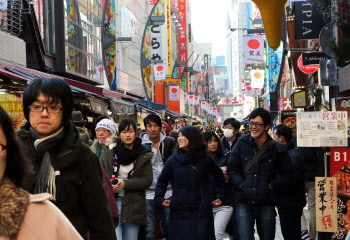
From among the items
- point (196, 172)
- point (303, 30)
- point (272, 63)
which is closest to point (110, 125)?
point (196, 172)

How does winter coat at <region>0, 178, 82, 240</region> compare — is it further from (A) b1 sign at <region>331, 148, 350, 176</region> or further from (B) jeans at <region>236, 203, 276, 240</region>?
(A) b1 sign at <region>331, 148, 350, 176</region>

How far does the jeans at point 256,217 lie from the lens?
21.0ft

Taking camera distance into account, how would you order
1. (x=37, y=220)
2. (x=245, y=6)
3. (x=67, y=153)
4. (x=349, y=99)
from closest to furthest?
(x=37, y=220), (x=67, y=153), (x=349, y=99), (x=245, y=6)

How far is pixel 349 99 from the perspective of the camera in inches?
323

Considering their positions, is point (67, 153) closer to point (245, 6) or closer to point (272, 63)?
point (272, 63)

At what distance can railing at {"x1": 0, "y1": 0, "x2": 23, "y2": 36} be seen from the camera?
14625 mm

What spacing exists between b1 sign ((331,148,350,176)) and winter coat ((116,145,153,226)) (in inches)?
98.0

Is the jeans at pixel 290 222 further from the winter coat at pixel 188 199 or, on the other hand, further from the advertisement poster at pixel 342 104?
the advertisement poster at pixel 342 104

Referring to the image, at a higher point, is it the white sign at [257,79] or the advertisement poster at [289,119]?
the white sign at [257,79]

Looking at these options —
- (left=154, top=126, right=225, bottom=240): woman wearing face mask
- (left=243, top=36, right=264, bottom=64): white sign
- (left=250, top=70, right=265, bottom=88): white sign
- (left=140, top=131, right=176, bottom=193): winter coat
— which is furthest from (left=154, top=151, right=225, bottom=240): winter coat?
(left=250, top=70, right=265, bottom=88): white sign

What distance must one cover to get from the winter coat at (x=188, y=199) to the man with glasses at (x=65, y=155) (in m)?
3.13

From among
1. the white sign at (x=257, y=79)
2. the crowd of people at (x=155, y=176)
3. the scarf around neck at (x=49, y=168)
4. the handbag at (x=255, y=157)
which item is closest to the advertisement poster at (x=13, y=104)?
the crowd of people at (x=155, y=176)

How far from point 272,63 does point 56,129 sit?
41472 millimetres

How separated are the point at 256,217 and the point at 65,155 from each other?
3.96 meters
